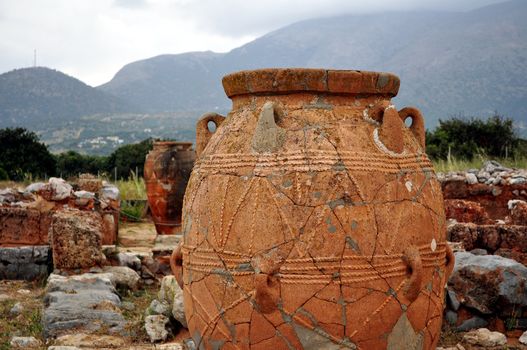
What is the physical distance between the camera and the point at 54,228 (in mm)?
7164

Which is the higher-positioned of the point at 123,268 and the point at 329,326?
the point at 329,326

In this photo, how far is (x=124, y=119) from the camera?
84250 mm

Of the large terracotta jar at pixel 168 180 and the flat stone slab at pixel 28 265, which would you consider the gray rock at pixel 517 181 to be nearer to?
the large terracotta jar at pixel 168 180

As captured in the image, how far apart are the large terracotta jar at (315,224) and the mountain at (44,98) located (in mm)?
82204

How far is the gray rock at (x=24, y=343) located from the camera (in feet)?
17.4

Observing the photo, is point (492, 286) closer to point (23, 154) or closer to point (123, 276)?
point (123, 276)

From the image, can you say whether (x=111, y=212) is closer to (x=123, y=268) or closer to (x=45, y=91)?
(x=123, y=268)

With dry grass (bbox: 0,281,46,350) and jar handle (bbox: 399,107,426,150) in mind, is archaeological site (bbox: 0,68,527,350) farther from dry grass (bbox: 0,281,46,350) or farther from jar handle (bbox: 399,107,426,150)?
dry grass (bbox: 0,281,46,350)

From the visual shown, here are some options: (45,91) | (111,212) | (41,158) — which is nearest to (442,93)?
(45,91)

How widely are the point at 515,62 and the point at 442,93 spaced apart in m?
13.6

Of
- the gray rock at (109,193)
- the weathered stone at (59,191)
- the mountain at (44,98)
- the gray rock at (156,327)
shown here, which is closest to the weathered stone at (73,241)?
the gray rock at (156,327)

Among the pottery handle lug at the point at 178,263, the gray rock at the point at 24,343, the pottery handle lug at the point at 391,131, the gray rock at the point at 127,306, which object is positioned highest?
the pottery handle lug at the point at 391,131

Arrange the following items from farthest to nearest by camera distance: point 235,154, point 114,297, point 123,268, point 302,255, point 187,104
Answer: point 187,104
point 123,268
point 114,297
point 235,154
point 302,255

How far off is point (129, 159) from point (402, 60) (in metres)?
114
